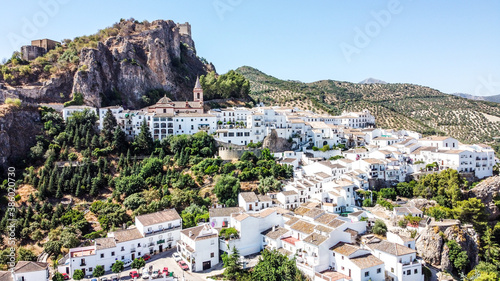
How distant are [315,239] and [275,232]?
15.5ft

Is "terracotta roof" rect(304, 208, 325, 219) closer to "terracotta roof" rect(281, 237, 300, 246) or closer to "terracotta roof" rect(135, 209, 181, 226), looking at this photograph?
"terracotta roof" rect(281, 237, 300, 246)

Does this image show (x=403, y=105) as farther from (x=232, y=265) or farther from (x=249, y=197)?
(x=232, y=265)

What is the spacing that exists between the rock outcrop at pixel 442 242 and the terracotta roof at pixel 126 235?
24804 millimetres

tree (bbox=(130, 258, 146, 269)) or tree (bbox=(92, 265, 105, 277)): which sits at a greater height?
tree (bbox=(130, 258, 146, 269))

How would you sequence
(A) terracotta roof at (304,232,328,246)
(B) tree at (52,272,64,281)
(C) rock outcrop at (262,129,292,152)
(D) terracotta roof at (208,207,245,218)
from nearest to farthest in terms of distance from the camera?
(B) tree at (52,272,64,281)
(A) terracotta roof at (304,232,328,246)
(D) terracotta roof at (208,207,245,218)
(C) rock outcrop at (262,129,292,152)

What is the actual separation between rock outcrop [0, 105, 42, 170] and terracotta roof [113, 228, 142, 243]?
24.2 meters

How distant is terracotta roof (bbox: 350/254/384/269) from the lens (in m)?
25.9

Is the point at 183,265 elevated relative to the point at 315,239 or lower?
lower

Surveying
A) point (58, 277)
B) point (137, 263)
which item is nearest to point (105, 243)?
point (137, 263)

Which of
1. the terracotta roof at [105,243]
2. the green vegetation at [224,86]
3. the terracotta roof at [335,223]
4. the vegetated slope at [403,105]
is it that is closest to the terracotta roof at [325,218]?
the terracotta roof at [335,223]

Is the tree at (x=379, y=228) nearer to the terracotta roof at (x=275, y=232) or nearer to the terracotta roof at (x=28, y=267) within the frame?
the terracotta roof at (x=275, y=232)

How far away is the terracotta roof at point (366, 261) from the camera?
1020 inches

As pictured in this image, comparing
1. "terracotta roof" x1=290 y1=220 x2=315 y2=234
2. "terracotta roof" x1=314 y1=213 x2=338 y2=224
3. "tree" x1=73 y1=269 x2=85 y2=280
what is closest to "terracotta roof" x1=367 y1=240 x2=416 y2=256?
"terracotta roof" x1=314 y1=213 x2=338 y2=224

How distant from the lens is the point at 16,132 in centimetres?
4925
